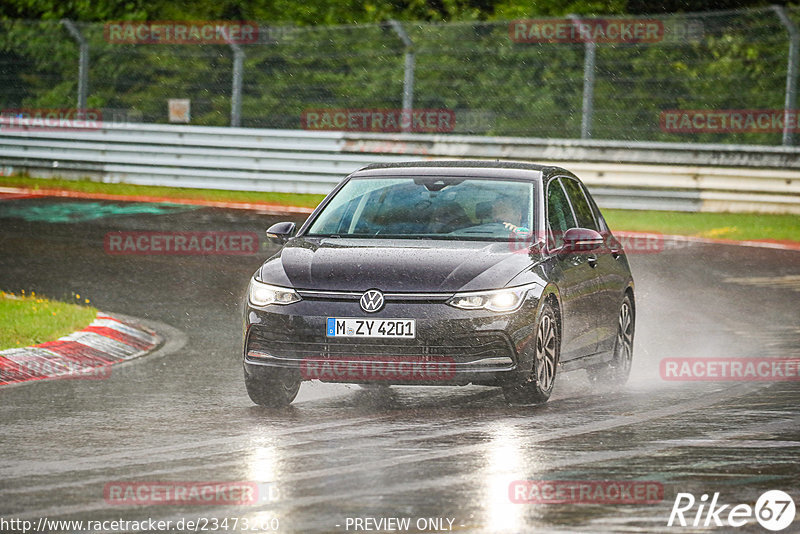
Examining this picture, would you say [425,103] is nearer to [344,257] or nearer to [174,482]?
[344,257]

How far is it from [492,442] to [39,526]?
111 inches

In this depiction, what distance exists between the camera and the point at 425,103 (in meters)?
26.7

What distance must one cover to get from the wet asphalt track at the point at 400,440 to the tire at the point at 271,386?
14cm

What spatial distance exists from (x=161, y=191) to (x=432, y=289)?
17407 mm

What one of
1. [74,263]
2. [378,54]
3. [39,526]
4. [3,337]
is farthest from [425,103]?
[39,526]

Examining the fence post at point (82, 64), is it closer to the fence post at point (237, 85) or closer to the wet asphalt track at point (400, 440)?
the fence post at point (237, 85)

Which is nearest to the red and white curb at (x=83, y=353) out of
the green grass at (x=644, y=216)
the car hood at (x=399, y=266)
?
the car hood at (x=399, y=266)

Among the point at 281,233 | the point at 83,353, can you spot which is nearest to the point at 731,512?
the point at 281,233

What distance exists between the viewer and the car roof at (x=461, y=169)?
10.8 meters

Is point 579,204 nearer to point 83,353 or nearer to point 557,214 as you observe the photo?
point 557,214

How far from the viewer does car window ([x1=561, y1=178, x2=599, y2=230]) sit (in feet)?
37.5

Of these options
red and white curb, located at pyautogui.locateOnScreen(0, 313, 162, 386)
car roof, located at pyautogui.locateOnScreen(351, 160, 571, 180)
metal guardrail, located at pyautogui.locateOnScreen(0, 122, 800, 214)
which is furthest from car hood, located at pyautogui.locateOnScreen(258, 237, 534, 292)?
metal guardrail, located at pyautogui.locateOnScreen(0, 122, 800, 214)

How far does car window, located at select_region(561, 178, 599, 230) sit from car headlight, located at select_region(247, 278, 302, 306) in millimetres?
2756

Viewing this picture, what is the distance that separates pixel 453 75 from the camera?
2617cm
